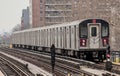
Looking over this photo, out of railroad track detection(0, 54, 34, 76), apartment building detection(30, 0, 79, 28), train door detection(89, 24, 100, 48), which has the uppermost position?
apartment building detection(30, 0, 79, 28)

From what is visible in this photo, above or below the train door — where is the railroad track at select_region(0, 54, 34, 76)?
below

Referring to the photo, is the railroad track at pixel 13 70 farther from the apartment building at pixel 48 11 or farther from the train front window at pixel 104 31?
the apartment building at pixel 48 11

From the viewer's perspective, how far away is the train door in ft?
92.7

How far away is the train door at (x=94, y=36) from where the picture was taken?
28250mm

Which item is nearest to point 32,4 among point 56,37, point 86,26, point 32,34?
point 32,34

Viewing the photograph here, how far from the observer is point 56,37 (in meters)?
37.0

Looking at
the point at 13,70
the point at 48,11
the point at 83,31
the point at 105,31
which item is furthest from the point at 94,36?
the point at 48,11

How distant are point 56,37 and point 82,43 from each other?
29.4 ft

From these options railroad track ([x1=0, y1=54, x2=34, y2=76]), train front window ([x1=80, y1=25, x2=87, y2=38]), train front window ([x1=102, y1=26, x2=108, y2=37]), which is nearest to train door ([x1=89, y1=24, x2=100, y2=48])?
train front window ([x1=80, y1=25, x2=87, y2=38])

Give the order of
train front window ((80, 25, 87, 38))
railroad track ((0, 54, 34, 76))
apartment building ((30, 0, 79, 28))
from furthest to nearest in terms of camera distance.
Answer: apartment building ((30, 0, 79, 28)) < train front window ((80, 25, 87, 38)) < railroad track ((0, 54, 34, 76))

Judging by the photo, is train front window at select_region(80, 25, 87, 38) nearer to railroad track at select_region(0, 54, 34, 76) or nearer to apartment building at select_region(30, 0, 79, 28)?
railroad track at select_region(0, 54, 34, 76)

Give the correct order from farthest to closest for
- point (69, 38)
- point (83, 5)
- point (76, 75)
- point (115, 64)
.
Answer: point (83, 5), point (69, 38), point (115, 64), point (76, 75)

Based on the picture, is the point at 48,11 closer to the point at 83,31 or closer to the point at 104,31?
the point at 104,31

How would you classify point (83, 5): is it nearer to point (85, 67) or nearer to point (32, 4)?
point (32, 4)
